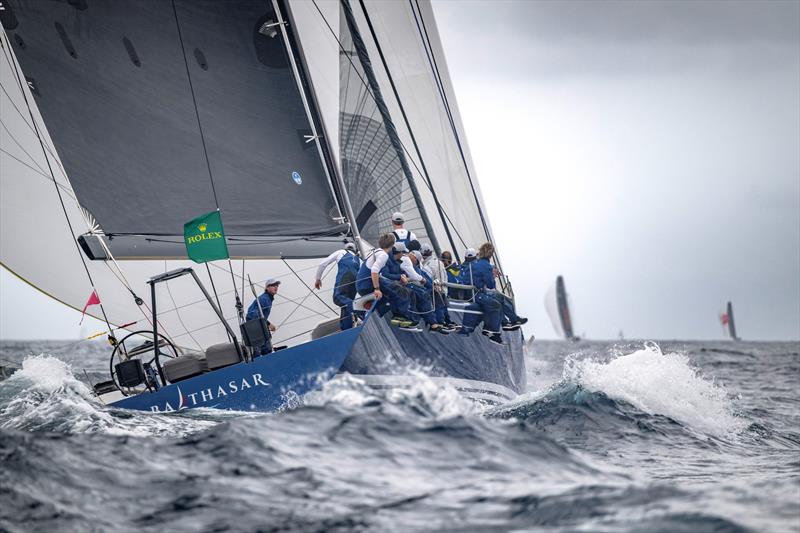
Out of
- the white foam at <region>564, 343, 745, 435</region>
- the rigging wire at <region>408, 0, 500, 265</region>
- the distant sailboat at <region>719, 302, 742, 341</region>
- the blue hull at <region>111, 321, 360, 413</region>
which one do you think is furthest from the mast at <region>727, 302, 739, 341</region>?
the blue hull at <region>111, 321, 360, 413</region>

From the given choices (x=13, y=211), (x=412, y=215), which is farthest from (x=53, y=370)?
(x=412, y=215)

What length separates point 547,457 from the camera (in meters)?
5.41

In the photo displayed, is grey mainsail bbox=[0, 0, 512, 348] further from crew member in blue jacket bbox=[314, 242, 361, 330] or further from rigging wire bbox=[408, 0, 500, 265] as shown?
rigging wire bbox=[408, 0, 500, 265]

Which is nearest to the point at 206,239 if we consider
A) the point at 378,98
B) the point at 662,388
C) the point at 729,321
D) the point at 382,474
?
the point at 378,98

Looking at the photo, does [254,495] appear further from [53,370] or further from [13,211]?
[53,370]

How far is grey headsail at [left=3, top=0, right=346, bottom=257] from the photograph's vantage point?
1030 centimetres

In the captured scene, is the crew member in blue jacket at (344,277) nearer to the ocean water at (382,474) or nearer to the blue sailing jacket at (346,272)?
the blue sailing jacket at (346,272)

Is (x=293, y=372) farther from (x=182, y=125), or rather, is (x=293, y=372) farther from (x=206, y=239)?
(x=182, y=125)

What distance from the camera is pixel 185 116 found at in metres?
10.4

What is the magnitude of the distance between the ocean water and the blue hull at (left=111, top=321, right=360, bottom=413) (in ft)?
0.98

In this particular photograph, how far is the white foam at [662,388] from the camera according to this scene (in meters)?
9.00

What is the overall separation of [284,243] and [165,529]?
6.55 metres

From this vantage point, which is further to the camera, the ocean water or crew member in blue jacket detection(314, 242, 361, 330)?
crew member in blue jacket detection(314, 242, 361, 330)

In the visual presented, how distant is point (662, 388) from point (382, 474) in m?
5.41
